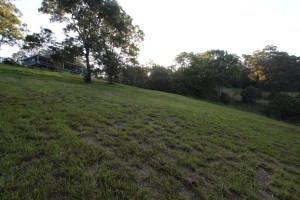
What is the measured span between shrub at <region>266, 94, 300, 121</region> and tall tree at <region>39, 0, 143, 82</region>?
25.0 m

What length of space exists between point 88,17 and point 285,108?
29.7 m

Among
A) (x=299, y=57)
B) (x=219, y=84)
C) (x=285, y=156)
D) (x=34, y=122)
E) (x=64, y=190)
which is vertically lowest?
(x=285, y=156)

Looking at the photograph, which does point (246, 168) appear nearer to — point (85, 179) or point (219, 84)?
point (85, 179)

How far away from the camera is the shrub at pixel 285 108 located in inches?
870

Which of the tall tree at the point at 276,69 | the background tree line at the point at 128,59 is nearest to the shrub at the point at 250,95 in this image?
the background tree line at the point at 128,59

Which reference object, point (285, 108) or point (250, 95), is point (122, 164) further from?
point (250, 95)

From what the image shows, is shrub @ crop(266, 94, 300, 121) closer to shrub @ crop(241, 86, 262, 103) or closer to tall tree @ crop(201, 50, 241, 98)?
shrub @ crop(241, 86, 262, 103)

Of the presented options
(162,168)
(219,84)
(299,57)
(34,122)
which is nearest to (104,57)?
(34,122)

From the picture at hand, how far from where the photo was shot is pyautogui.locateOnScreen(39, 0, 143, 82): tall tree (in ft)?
51.4

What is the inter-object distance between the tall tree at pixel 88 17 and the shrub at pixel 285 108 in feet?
81.9

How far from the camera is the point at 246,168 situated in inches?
129

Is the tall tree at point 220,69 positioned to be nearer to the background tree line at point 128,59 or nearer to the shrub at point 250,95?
the background tree line at point 128,59

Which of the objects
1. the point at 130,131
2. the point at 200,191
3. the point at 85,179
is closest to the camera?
the point at 85,179

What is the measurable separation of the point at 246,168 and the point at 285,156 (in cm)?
236
